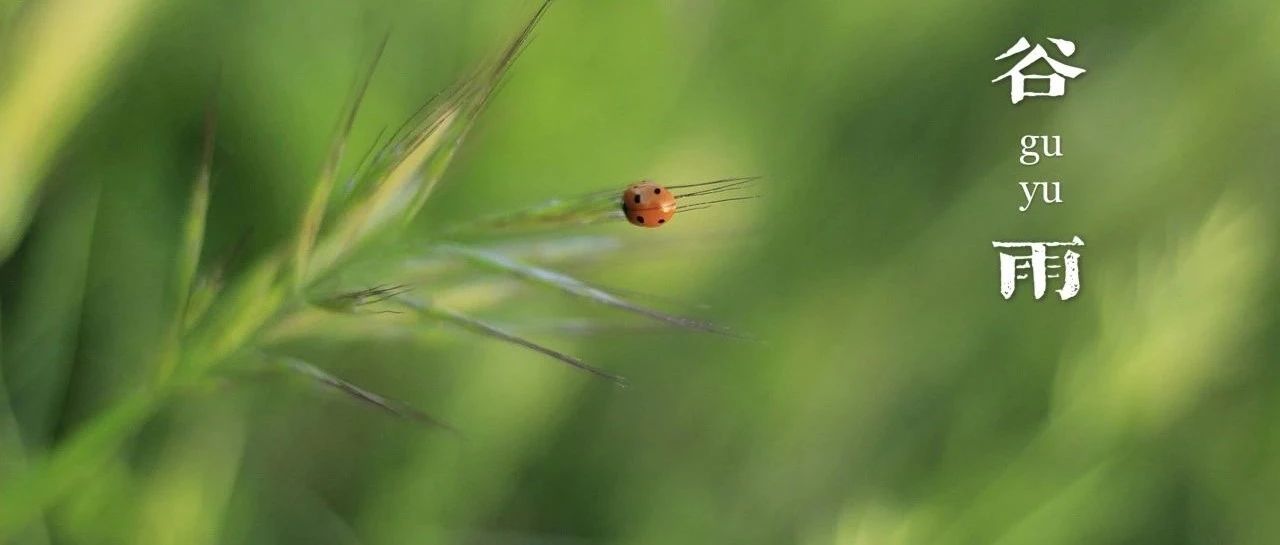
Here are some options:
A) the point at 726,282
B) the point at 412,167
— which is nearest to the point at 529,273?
the point at 412,167

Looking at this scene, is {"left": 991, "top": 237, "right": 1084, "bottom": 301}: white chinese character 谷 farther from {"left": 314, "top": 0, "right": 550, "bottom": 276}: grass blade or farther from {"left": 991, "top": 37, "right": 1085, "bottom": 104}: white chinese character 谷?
{"left": 314, "top": 0, "right": 550, "bottom": 276}: grass blade

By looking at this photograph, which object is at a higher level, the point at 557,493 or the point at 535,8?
the point at 535,8

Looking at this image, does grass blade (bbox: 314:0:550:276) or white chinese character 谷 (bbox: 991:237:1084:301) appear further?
white chinese character 谷 (bbox: 991:237:1084:301)

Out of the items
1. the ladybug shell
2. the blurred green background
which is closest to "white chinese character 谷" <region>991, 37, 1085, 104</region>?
the blurred green background

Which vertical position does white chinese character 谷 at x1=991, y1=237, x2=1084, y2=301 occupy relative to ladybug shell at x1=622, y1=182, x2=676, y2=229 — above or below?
above

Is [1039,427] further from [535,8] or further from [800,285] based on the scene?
[535,8]

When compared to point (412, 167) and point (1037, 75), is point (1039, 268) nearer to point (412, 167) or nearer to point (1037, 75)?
point (1037, 75)

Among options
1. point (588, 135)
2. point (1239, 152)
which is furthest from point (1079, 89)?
point (588, 135)
